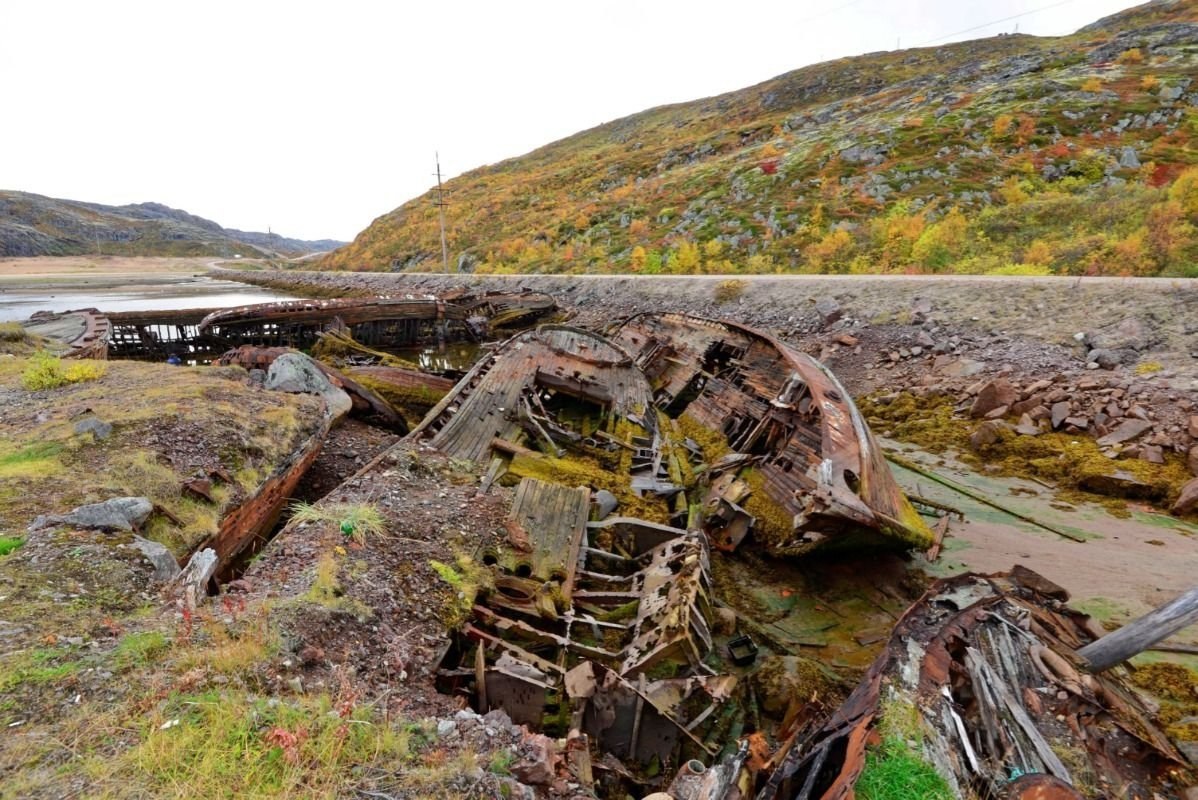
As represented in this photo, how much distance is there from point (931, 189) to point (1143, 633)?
2849cm

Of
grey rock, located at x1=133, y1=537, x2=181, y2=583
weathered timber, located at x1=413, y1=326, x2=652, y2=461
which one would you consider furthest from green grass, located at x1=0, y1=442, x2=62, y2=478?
weathered timber, located at x1=413, y1=326, x2=652, y2=461

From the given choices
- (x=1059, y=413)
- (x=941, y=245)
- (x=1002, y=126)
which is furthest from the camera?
→ (x=1002, y=126)

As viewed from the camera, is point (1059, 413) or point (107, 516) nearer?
point (107, 516)

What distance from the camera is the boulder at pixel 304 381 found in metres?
10.3

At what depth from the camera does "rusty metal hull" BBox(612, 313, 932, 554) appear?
5.57 metres

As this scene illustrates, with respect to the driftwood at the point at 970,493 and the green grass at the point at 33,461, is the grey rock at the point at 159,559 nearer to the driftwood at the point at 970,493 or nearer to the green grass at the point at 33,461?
the green grass at the point at 33,461

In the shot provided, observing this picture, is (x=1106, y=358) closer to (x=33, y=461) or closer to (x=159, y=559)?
(x=159, y=559)

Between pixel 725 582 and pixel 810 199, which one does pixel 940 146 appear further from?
pixel 725 582

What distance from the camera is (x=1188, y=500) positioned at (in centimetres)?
710

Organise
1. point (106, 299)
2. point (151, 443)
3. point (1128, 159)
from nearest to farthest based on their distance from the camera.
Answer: point (151, 443), point (1128, 159), point (106, 299)

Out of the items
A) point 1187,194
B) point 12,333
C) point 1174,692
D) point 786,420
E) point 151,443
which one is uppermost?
point 1187,194

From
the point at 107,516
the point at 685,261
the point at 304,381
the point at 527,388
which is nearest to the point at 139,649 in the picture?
the point at 107,516

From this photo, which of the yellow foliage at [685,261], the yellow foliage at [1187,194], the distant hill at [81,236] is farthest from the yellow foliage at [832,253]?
the distant hill at [81,236]

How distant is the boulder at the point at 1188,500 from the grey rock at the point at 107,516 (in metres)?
12.5
